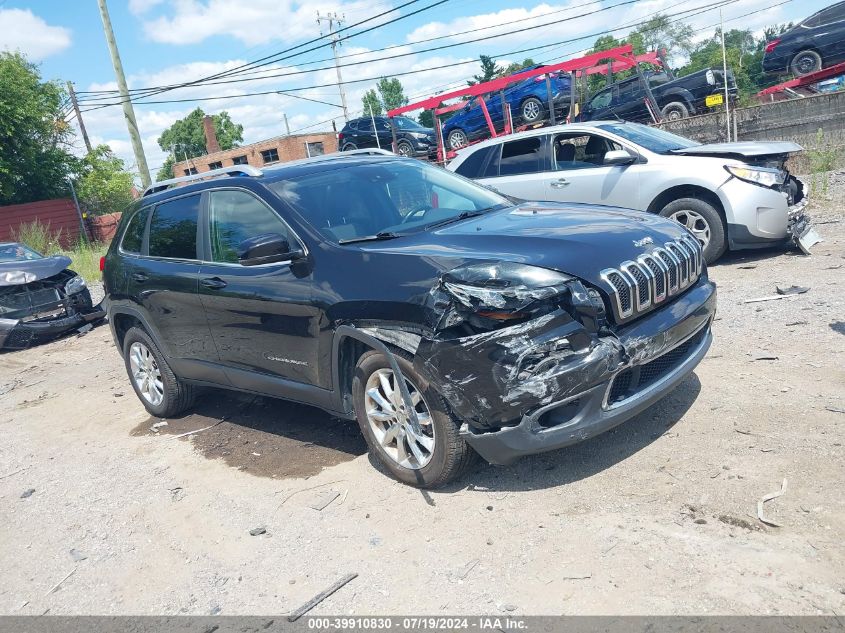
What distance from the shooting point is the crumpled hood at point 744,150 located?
7.78 meters

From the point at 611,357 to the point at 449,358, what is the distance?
2.54 feet

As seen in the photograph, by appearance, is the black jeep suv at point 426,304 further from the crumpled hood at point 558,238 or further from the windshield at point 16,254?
the windshield at point 16,254

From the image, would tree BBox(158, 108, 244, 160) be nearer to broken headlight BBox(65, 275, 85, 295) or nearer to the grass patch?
the grass patch

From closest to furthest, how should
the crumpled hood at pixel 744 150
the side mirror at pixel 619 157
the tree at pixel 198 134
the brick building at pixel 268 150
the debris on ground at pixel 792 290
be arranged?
the debris on ground at pixel 792 290 → the crumpled hood at pixel 744 150 → the side mirror at pixel 619 157 → the brick building at pixel 268 150 → the tree at pixel 198 134

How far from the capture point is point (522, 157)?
932cm

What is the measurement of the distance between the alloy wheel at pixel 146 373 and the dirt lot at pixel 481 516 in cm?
45

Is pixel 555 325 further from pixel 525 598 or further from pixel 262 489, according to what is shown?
pixel 262 489

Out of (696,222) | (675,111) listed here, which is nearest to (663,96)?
(675,111)

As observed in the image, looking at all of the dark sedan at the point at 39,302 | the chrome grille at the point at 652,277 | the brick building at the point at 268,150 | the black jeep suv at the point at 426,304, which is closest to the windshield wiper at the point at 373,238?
the black jeep suv at the point at 426,304

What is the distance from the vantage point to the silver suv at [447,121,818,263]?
7.65 meters

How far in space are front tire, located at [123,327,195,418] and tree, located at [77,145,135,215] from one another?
2493 centimetres

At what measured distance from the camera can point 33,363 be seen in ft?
31.9

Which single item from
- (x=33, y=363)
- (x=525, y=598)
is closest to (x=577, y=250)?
(x=525, y=598)

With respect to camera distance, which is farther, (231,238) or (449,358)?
(231,238)
